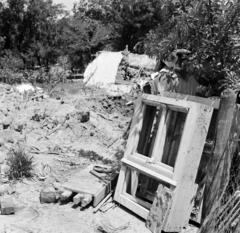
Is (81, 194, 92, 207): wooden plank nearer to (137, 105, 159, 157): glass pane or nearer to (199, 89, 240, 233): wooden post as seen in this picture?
(137, 105, 159, 157): glass pane

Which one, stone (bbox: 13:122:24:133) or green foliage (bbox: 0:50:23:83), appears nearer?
stone (bbox: 13:122:24:133)

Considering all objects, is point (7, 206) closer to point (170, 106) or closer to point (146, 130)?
point (146, 130)

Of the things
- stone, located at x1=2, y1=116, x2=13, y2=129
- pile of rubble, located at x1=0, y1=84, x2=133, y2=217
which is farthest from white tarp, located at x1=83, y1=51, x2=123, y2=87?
stone, located at x1=2, y1=116, x2=13, y2=129

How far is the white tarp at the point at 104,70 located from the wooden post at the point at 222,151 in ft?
35.3

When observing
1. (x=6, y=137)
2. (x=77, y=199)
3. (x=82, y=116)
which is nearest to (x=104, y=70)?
(x=82, y=116)

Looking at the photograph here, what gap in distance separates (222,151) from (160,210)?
100 cm

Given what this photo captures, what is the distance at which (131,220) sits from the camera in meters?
4.35

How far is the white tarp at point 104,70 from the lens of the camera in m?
14.7

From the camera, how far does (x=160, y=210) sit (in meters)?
3.96

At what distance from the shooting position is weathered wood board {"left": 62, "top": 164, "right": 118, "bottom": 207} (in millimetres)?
4773

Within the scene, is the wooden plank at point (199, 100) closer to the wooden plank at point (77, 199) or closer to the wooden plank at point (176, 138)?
the wooden plank at point (176, 138)

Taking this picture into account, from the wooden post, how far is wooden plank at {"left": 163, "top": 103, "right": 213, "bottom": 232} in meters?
0.19

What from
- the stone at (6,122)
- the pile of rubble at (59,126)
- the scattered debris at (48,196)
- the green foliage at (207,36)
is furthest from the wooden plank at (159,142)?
the stone at (6,122)

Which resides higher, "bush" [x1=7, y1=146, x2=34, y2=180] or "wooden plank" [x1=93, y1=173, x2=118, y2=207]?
"wooden plank" [x1=93, y1=173, x2=118, y2=207]
